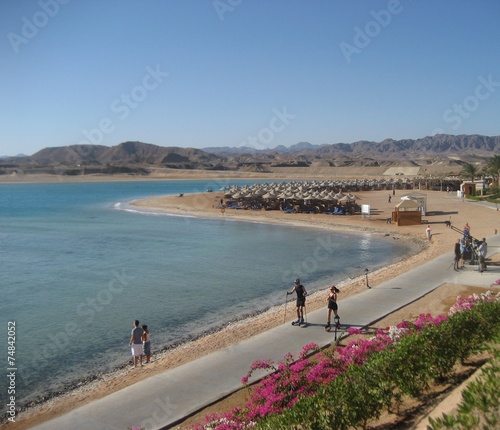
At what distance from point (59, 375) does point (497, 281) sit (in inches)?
472

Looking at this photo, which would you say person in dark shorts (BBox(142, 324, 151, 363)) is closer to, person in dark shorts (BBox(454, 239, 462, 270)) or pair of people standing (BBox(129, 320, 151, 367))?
pair of people standing (BBox(129, 320, 151, 367))

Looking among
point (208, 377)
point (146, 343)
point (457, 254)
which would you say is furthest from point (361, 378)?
point (457, 254)

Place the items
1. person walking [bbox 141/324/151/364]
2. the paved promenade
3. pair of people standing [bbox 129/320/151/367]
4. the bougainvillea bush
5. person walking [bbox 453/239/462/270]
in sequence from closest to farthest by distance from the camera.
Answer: the bougainvillea bush → the paved promenade → pair of people standing [bbox 129/320/151/367] → person walking [bbox 141/324/151/364] → person walking [bbox 453/239/462/270]

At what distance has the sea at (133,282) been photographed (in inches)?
469

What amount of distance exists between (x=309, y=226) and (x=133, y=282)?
1911 centimetres

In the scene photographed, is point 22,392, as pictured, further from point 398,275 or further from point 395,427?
point 398,275

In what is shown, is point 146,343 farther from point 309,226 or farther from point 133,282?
point 309,226

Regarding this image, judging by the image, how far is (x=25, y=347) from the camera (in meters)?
12.5

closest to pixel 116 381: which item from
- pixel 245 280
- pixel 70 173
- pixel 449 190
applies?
pixel 245 280

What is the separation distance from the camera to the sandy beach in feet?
31.3

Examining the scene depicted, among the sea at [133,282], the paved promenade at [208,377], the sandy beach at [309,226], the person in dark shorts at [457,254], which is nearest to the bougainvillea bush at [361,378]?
the paved promenade at [208,377]

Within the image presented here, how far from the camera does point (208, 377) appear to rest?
349 inches

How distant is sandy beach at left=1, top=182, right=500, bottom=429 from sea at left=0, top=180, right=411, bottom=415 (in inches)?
25.6

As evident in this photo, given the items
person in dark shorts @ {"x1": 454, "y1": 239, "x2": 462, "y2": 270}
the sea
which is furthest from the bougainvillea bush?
person in dark shorts @ {"x1": 454, "y1": 239, "x2": 462, "y2": 270}
